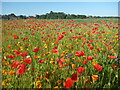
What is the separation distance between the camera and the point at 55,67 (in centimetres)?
237

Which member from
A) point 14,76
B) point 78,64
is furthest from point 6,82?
point 78,64

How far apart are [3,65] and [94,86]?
1578mm

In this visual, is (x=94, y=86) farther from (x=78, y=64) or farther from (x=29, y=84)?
(x=29, y=84)

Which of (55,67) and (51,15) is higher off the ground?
(51,15)

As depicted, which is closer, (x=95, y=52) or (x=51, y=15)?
(x=95, y=52)

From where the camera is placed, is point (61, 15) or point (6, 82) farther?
point (61, 15)

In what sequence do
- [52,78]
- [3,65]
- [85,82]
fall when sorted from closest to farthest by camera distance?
[85,82], [52,78], [3,65]

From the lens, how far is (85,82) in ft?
6.39

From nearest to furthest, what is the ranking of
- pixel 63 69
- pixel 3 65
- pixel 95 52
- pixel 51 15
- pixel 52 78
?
pixel 52 78 → pixel 63 69 → pixel 3 65 → pixel 95 52 → pixel 51 15

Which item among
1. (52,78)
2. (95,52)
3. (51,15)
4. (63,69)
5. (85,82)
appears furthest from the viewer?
(51,15)

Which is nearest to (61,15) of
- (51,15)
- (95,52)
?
(51,15)

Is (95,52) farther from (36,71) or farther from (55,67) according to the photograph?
(36,71)

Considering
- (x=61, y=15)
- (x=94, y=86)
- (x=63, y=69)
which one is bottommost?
(x=94, y=86)

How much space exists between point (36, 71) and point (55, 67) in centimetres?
29
